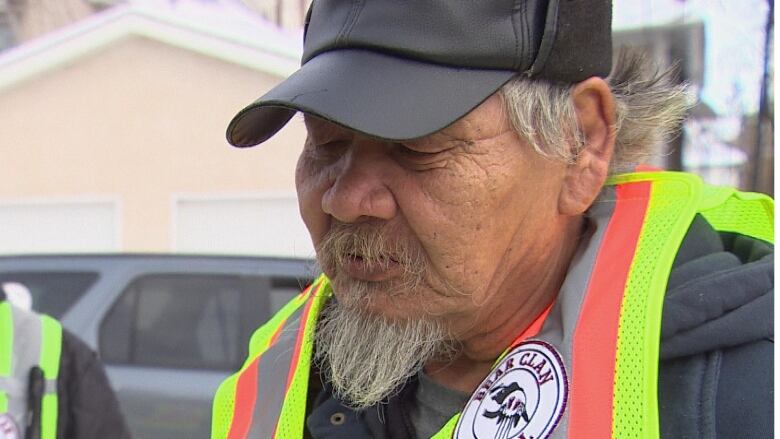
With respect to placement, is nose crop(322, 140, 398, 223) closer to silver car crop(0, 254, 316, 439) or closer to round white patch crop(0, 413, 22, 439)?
round white patch crop(0, 413, 22, 439)

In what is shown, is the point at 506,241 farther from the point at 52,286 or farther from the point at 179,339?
the point at 52,286

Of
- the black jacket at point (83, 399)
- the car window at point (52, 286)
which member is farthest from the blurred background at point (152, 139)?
the black jacket at point (83, 399)

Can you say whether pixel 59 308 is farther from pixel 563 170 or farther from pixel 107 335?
pixel 563 170

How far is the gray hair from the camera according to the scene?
131 cm

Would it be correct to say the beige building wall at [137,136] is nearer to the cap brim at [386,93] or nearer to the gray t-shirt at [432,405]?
the gray t-shirt at [432,405]

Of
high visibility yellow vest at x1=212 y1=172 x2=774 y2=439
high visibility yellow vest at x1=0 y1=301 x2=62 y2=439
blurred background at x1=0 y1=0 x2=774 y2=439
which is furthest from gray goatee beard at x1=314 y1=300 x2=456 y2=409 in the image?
blurred background at x1=0 y1=0 x2=774 y2=439

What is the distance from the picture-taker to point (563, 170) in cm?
137

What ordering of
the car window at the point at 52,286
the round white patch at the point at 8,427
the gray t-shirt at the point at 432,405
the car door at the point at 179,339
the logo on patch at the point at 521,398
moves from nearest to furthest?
the logo on patch at the point at 521,398
the gray t-shirt at the point at 432,405
the round white patch at the point at 8,427
the car door at the point at 179,339
the car window at the point at 52,286

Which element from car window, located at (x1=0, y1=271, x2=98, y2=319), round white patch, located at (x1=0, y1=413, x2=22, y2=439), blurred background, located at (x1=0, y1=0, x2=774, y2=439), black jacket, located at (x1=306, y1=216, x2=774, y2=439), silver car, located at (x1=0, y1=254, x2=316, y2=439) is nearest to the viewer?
black jacket, located at (x1=306, y1=216, x2=774, y2=439)

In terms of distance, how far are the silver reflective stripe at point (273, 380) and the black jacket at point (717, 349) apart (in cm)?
75

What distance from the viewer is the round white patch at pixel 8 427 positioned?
207cm

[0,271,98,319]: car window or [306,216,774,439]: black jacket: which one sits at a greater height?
[306,216,774,439]: black jacket

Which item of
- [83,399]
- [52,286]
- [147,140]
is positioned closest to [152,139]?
[147,140]

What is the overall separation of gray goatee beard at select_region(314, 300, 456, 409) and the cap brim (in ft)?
1.14
